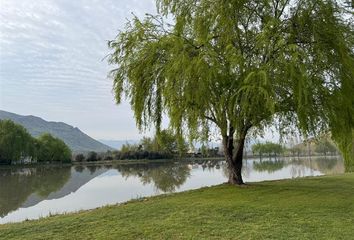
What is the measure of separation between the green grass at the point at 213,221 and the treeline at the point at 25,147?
45.4 metres

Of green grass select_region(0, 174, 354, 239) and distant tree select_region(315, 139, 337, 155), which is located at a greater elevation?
distant tree select_region(315, 139, 337, 155)

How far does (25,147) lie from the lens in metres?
49.9

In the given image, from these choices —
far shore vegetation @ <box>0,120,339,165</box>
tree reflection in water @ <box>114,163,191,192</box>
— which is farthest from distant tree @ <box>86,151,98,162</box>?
tree reflection in water @ <box>114,163,191,192</box>

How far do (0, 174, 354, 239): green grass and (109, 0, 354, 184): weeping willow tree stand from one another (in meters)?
1.95

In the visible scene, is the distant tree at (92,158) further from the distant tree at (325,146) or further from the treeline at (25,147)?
the distant tree at (325,146)

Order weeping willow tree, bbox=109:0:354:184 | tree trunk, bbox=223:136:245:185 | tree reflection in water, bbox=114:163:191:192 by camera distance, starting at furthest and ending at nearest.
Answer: tree reflection in water, bbox=114:163:191:192 → tree trunk, bbox=223:136:245:185 → weeping willow tree, bbox=109:0:354:184

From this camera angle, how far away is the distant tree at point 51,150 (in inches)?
2157

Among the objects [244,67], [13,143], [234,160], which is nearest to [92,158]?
[13,143]

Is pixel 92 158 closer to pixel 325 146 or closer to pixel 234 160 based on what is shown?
pixel 325 146

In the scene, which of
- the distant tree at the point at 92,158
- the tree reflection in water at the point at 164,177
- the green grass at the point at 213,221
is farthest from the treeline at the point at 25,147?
the green grass at the point at 213,221

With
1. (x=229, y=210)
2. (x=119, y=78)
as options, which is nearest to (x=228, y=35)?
(x=119, y=78)

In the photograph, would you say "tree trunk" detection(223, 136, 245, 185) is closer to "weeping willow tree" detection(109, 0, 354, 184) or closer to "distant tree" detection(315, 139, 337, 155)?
"weeping willow tree" detection(109, 0, 354, 184)

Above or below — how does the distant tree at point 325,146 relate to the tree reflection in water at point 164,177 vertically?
above

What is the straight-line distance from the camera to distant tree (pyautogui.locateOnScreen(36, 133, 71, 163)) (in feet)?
180
